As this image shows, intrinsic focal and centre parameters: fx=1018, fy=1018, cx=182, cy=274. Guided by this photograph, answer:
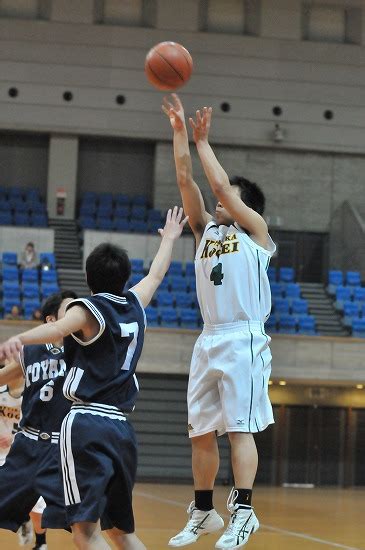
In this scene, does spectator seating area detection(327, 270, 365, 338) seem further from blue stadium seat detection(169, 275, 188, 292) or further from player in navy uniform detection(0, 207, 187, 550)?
player in navy uniform detection(0, 207, 187, 550)

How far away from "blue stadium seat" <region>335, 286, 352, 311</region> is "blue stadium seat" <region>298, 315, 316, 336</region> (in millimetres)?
1580

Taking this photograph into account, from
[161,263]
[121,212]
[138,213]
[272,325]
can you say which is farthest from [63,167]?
[161,263]

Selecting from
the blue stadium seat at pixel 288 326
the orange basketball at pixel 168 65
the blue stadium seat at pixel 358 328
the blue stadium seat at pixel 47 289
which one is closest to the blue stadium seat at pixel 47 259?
the blue stadium seat at pixel 47 289

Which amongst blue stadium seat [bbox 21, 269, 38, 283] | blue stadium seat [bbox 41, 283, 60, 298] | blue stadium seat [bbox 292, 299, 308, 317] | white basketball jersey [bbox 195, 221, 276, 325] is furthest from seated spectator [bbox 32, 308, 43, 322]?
white basketball jersey [bbox 195, 221, 276, 325]

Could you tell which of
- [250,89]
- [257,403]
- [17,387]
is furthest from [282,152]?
[257,403]

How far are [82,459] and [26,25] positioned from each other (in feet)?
72.4

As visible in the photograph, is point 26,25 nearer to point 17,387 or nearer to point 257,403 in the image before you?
point 17,387

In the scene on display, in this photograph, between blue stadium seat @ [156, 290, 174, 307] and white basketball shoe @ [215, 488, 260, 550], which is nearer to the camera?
white basketball shoe @ [215, 488, 260, 550]

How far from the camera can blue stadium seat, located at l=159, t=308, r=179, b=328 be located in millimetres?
21719

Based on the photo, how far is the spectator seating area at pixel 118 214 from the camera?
2503 cm

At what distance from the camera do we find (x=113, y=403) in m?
5.43

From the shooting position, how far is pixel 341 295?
23.6 meters

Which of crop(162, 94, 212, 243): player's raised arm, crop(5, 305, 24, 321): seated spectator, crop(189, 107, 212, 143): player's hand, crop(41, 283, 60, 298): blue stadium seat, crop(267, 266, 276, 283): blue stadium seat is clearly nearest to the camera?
crop(189, 107, 212, 143): player's hand

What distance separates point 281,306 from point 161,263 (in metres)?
16.6
